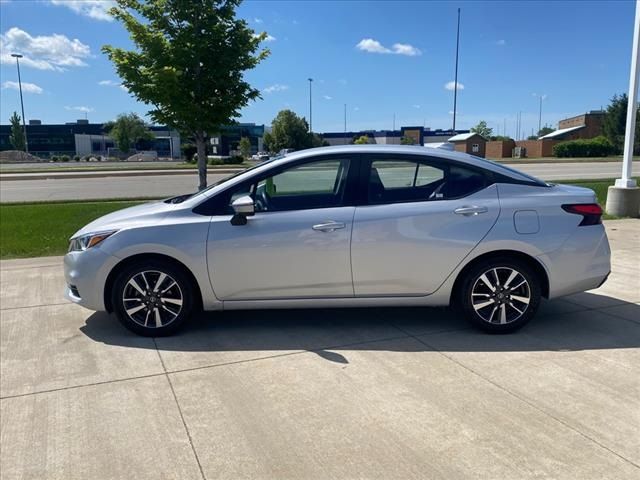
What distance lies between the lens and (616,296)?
5578mm

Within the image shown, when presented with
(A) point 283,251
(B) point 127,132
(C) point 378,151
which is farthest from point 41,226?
(B) point 127,132

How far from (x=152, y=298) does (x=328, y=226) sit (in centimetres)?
163

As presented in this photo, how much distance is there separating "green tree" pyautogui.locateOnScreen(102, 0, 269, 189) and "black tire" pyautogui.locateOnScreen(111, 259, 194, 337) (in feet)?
21.2

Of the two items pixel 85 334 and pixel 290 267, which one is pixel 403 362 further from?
pixel 85 334

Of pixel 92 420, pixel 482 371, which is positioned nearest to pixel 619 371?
pixel 482 371

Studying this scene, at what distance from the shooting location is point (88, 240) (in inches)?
176

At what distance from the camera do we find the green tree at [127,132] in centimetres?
8119

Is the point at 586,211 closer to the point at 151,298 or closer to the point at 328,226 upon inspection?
the point at 328,226

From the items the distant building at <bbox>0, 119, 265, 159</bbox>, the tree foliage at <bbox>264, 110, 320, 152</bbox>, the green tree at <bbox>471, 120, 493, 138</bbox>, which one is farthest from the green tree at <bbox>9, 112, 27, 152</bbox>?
the green tree at <bbox>471, 120, 493, 138</bbox>

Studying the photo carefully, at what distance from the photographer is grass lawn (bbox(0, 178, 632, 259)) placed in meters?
8.55

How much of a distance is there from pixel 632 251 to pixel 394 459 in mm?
6688

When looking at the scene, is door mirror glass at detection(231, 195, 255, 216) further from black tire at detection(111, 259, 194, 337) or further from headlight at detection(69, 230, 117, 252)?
headlight at detection(69, 230, 117, 252)

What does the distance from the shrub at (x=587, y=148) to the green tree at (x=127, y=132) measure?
2454 inches

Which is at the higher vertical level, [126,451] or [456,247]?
[456,247]
